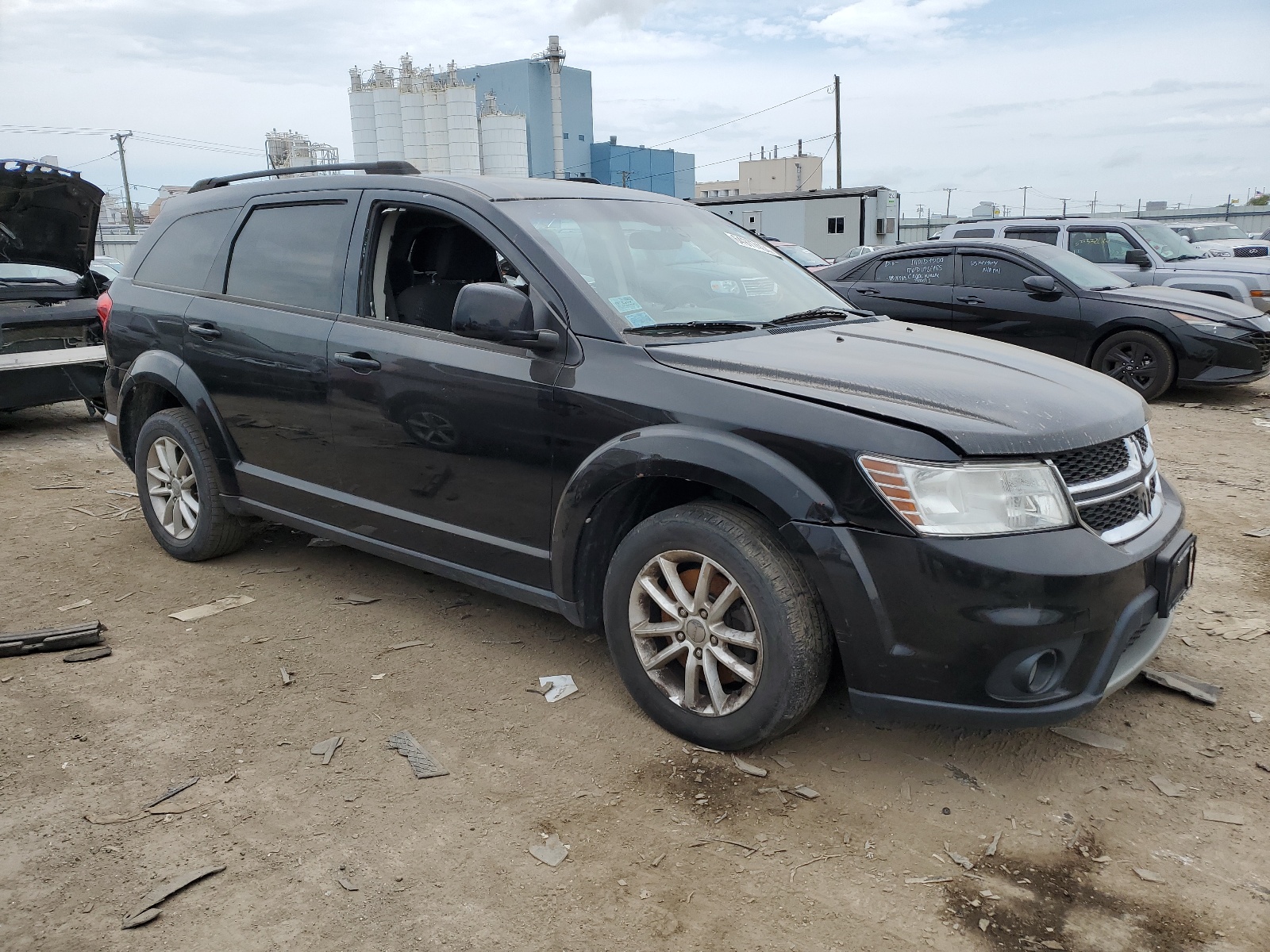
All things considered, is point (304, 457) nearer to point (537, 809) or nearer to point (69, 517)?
point (537, 809)

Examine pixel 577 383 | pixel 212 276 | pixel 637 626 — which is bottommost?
pixel 637 626

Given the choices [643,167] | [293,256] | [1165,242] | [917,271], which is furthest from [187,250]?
[643,167]

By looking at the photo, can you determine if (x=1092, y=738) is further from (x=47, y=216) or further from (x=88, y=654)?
(x=47, y=216)

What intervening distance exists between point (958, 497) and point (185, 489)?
3.85m

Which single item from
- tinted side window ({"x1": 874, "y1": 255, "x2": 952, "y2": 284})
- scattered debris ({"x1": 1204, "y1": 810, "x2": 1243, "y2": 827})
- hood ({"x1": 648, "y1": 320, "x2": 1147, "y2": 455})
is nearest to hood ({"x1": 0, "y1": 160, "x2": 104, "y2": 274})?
hood ({"x1": 648, "y1": 320, "x2": 1147, "y2": 455})

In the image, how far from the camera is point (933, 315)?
952 cm

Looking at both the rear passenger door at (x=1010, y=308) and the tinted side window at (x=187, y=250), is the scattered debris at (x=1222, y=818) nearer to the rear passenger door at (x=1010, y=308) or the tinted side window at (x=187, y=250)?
the tinted side window at (x=187, y=250)

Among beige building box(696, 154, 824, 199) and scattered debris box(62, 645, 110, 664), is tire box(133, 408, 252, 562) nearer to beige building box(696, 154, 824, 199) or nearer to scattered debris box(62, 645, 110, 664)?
scattered debris box(62, 645, 110, 664)

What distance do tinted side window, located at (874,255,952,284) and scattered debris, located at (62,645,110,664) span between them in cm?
797

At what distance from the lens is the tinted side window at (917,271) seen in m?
9.55

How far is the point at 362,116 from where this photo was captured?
51031 mm

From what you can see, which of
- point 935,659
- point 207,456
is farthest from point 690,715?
point 207,456

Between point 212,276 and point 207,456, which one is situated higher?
point 212,276

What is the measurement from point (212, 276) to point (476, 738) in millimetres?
2705
